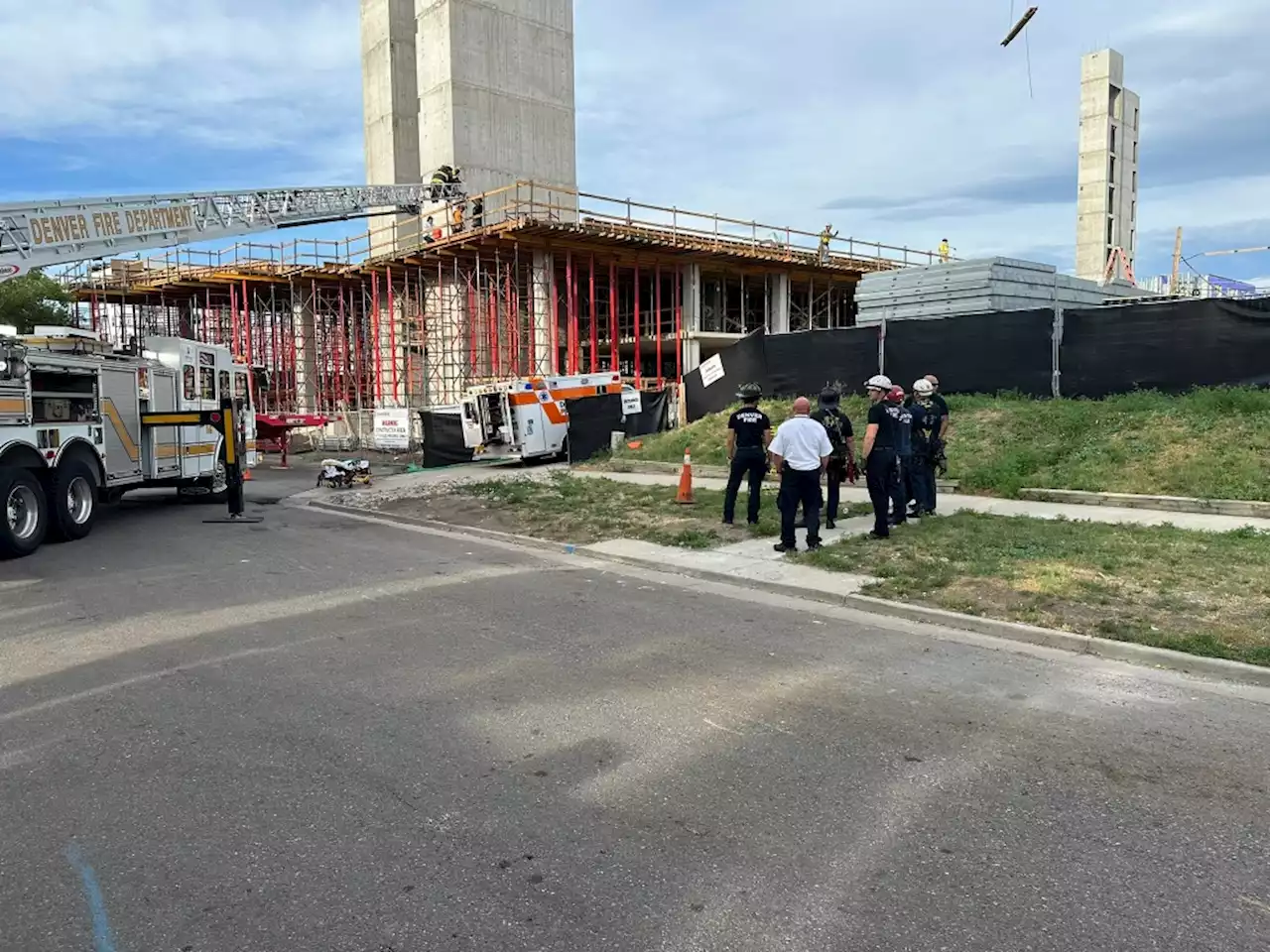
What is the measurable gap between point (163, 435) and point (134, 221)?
3.34 m

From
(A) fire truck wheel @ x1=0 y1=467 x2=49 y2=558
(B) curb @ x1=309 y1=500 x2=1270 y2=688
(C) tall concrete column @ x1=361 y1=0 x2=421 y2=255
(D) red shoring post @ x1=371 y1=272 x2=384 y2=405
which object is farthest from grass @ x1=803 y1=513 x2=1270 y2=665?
(C) tall concrete column @ x1=361 y1=0 x2=421 y2=255

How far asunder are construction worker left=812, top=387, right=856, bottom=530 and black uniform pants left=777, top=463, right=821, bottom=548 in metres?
0.87

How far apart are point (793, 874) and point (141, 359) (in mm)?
14149

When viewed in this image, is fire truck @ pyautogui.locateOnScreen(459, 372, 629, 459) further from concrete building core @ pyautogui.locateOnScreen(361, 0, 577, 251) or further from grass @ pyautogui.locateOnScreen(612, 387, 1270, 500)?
grass @ pyautogui.locateOnScreen(612, 387, 1270, 500)

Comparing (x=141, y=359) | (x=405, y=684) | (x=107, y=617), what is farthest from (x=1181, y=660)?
(x=141, y=359)

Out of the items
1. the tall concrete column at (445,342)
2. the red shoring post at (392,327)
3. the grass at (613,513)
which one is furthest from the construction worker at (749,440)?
the red shoring post at (392,327)

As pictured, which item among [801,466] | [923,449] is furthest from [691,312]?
[801,466]

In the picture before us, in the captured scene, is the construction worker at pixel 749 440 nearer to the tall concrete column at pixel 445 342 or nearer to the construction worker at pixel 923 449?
the construction worker at pixel 923 449

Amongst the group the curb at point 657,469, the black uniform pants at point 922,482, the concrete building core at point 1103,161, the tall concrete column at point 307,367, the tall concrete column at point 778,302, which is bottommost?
the curb at point 657,469

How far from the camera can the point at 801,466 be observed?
9102mm

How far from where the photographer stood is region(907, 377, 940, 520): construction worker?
1072 cm

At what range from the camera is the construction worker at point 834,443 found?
1007cm

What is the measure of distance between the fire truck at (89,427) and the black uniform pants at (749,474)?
832 cm

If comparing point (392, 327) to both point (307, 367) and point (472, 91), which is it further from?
point (472, 91)
